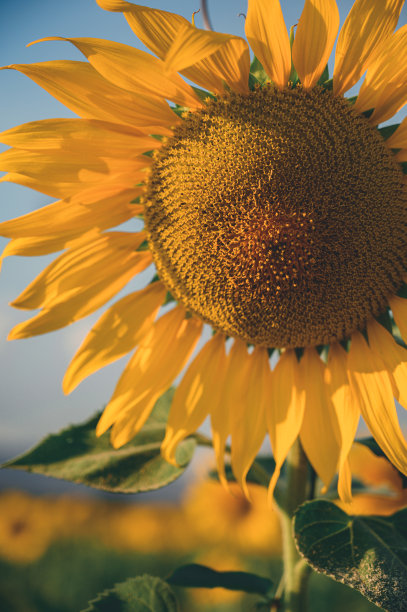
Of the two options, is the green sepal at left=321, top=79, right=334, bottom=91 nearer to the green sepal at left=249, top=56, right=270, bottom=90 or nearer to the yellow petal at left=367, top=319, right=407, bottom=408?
the green sepal at left=249, top=56, right=270, bottom=90

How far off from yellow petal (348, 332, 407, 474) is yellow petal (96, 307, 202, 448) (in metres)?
0.52

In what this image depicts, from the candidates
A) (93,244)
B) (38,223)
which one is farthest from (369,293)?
(38,223)

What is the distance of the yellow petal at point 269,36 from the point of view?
1.26 m

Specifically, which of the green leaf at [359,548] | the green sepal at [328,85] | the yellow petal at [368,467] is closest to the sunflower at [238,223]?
the green sepal at [328,85]

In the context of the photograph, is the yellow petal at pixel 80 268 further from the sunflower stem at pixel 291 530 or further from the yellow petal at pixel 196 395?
the sunflower stem at pixel 291 530

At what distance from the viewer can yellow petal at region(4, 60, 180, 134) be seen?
140cm

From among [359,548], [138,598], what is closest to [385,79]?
[359,548]

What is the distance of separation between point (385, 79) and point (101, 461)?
1.36 meters

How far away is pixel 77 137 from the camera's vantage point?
4.90 feet

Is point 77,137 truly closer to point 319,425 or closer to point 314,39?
point 314,39

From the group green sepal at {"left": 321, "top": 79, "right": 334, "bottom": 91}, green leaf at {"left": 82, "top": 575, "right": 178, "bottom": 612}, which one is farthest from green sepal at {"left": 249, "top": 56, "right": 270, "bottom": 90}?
green leaf at {"left": 82, "top": 575, "right": 178, "bottom": 612}

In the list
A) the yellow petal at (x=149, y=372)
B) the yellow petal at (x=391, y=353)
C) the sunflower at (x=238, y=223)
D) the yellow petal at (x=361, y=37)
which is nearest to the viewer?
the yellow petal at (x=361, y=37)

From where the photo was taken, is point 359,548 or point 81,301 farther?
point 81,301

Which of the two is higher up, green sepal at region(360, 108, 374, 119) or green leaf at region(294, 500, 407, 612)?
green sepal at region(360, 108, 374, 119)
